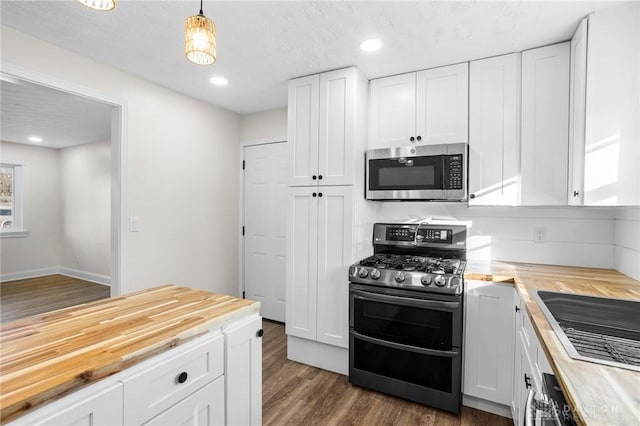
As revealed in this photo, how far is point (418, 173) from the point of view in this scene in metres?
2.46

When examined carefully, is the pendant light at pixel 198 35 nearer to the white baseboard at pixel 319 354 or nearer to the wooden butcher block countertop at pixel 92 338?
the wooden butcher block countertop at pixel 92 338

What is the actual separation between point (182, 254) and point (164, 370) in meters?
2.30

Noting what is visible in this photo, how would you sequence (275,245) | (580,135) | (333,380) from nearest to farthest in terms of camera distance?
(580,135)
(333,380)
(275,245)

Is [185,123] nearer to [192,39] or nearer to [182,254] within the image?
[182,254]

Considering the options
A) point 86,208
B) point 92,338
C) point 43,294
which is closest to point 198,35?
point 92,338

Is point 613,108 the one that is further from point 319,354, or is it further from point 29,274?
point 29,274

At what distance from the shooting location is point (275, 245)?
3.70 metres

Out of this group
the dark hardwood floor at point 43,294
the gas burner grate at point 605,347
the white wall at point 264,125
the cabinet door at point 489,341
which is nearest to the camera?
the gas burner grate at point 605,347

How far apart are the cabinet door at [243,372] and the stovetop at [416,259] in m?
1.01

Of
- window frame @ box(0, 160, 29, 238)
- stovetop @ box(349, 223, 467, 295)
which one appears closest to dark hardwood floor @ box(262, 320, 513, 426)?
stovetop @ box(349, 223, 467, 295)

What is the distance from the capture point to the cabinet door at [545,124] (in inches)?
82.6

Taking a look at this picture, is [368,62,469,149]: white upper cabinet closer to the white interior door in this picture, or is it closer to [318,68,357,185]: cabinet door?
[318,68,357,185]: cabinet door

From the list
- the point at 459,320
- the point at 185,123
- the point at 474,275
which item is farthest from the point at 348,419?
the point at 185,123

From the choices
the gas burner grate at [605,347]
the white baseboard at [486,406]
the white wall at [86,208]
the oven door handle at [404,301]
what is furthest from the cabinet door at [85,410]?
the white wall at [86,208]
